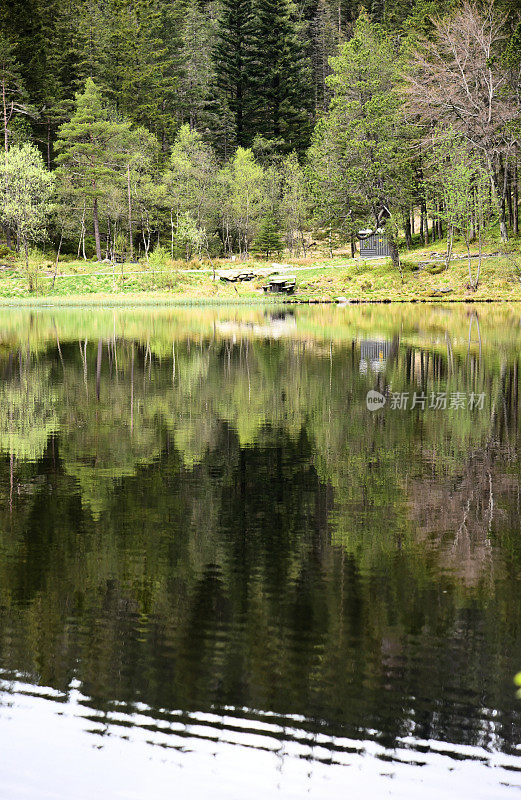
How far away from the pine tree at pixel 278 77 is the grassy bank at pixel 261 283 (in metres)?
31.0

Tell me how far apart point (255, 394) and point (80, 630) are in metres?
11.5

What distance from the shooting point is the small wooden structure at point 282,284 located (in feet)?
185

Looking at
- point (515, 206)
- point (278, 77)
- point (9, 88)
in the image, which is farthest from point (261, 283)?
point (278, 77)

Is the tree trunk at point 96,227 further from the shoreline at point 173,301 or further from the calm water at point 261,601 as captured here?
the calm water at point 261,601

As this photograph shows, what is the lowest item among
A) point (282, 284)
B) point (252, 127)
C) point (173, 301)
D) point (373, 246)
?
point (173, 301)

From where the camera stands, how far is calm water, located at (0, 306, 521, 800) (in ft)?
13.6

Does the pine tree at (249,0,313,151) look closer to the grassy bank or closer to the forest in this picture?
the forest

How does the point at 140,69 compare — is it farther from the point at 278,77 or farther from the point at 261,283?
the point at 261,283

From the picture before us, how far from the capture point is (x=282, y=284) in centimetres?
5647

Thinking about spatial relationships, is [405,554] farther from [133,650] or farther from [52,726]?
[52,726]

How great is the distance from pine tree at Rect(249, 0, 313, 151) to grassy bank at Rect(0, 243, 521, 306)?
102 feet

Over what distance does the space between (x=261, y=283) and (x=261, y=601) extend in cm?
5431

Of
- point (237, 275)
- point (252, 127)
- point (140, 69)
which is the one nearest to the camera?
point (237, 275)

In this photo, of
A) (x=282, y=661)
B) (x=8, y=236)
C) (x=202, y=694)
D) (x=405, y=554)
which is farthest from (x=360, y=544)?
(x=8, y=236)
